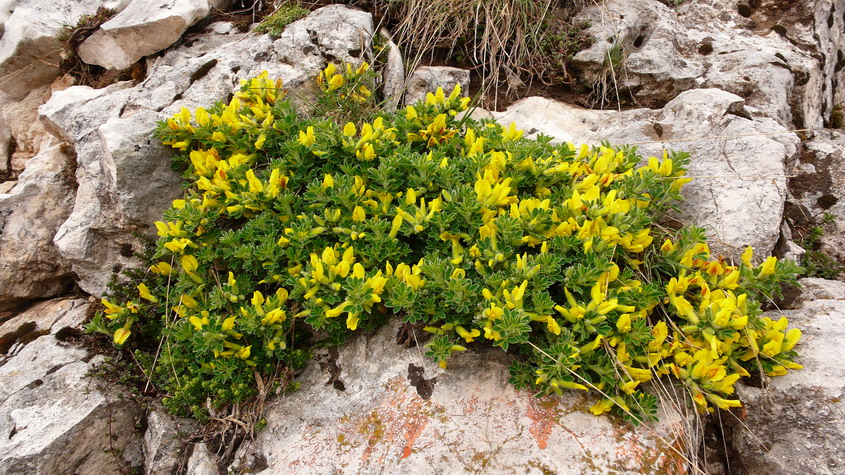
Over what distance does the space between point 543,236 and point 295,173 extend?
5.25 feet

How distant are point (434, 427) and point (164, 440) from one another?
1514 millimetres

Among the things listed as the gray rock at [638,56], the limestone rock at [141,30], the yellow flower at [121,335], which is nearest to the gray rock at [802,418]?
the gray rock at [638,56]

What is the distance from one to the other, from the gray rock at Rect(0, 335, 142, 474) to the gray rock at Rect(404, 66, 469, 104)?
10.2 feet

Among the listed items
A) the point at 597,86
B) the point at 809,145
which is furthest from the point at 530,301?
the point at 809,145

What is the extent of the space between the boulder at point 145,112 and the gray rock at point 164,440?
1198 millimetres

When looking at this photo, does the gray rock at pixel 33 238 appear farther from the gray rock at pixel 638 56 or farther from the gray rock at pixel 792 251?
the gray rock at pixel 792 251

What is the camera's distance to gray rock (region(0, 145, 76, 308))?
11.8 feet

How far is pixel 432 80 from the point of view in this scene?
4.38 metres

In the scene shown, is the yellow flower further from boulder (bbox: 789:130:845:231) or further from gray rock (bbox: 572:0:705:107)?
boulder (bbox: 789:130:845:231)

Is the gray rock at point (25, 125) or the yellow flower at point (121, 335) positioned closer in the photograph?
the yellow flower at point (121, 335)

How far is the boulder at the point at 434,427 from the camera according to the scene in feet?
7.51

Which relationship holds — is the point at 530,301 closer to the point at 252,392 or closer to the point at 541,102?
the point at 252,392

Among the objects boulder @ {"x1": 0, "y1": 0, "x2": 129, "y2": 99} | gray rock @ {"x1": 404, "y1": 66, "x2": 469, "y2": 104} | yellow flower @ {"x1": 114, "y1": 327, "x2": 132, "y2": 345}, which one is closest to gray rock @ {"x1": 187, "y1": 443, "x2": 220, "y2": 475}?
yellow flower @ {"x1": 114, "y1": 327, "x2": 132, "y2": 345}

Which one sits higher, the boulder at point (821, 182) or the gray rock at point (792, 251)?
the boulder at point (821, 182)
